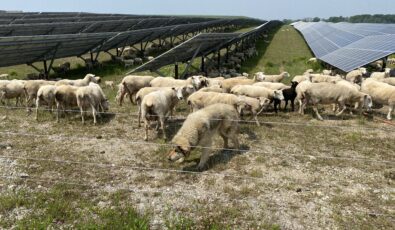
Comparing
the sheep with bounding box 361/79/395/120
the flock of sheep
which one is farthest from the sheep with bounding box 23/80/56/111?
the sheep with bounding box 361/79/395/120

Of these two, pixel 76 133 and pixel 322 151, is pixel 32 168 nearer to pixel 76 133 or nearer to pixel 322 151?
pixel 76 133

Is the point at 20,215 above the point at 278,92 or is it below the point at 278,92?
below

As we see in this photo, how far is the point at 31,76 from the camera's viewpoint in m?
24.2

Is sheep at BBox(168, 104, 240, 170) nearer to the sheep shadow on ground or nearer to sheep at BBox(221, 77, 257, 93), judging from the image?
the sheep shadow on ground

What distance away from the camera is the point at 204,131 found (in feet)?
32.4

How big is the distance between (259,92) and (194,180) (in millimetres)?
7290

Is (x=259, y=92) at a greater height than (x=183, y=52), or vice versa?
(x=183, y=52)

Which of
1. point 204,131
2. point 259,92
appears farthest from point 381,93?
point 204,131

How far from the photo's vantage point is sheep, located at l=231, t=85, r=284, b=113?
49.2 ft

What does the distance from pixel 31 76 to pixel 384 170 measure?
74.2 ft

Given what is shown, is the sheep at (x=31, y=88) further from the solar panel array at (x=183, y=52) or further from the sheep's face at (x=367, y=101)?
the sheep's face at (x=367, y=101)

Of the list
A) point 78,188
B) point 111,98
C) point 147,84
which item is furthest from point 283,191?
point 111,98

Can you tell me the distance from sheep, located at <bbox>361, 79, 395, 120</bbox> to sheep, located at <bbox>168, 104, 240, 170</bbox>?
26.1 feet

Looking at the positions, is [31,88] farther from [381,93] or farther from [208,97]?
[381,93]
